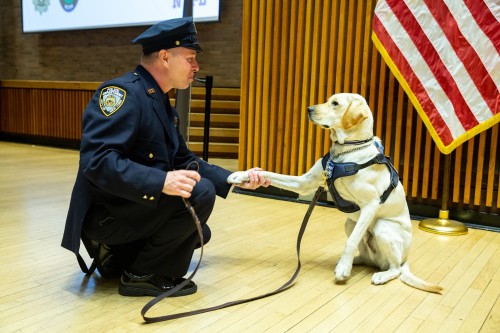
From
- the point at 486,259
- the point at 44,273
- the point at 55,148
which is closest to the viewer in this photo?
the point at 44,273

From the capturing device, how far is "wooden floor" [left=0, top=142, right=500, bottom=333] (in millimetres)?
2076

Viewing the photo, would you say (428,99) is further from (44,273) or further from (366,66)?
(44,273)

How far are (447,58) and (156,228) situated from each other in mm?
2503

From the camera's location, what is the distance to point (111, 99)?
6.97ft

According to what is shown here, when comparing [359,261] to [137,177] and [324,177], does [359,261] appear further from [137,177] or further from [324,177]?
[137,177]

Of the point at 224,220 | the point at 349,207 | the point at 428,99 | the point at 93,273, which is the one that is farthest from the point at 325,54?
the point at 93,273

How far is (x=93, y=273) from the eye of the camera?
8.59ft

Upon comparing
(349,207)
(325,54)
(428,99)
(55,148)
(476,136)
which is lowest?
(55,148)

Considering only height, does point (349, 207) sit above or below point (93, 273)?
above

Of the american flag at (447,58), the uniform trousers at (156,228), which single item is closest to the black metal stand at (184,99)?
the american flag at (447,58)

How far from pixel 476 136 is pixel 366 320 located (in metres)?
2.40

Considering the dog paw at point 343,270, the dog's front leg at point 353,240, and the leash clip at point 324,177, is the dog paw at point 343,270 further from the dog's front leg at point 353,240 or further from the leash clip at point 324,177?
the leash clip at point 324,177

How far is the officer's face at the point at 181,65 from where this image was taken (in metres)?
2.30

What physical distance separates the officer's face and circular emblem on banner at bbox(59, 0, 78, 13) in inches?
323
